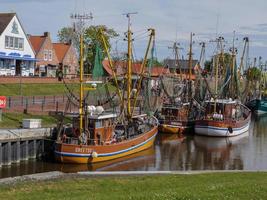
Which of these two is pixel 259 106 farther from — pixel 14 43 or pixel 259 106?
pixel 14 43

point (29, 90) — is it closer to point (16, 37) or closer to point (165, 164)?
point (16, 37)

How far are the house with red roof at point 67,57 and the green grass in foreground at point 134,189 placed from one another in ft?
247

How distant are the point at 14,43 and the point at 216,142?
3803cm

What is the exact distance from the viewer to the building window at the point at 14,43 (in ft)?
236

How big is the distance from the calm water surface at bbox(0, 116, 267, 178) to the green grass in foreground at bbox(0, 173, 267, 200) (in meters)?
11.6

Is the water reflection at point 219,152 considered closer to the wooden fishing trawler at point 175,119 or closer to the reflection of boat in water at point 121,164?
the wooden fishing trawler at point 175,119

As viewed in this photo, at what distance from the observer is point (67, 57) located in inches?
3755

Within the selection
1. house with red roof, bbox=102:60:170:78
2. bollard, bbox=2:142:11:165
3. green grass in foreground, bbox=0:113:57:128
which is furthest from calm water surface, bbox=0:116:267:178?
house with red roof, bbox=102:60:170:78

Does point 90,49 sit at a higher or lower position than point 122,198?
higher

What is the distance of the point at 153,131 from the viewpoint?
44312 mm

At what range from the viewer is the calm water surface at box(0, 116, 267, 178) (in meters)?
32.8

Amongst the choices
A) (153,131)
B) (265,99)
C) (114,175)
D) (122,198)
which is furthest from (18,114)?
(265,99)

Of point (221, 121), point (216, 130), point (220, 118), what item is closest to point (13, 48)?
point (220, 118)

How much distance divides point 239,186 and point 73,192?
20.2 ft
